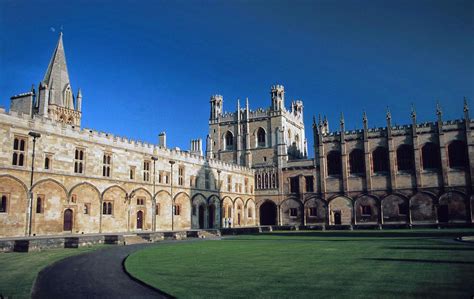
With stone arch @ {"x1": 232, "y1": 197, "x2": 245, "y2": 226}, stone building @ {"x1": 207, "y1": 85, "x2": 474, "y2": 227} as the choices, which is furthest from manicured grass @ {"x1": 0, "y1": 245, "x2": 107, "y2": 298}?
stone arch @ {"x1": 232, "y1": 197, "x2": 245, "y2": 226}

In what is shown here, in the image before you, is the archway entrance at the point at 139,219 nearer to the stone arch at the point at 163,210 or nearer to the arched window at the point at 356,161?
the stone arch at the point at 163,210

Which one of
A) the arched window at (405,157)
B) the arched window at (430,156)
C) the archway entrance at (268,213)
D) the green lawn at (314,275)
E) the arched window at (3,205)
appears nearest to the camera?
the green lawn at (314,275)

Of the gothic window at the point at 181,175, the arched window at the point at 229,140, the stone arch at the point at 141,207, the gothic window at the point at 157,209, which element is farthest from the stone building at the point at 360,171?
the stone arch at the point at 141,207

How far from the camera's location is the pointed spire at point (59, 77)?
60.1 m

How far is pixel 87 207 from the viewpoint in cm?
3503

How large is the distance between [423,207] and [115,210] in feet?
121

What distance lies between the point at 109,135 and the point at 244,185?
26.3 meters

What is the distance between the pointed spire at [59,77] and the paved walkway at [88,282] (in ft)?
162

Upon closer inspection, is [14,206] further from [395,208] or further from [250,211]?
[395,208]

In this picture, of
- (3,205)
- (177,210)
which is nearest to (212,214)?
(177,210)

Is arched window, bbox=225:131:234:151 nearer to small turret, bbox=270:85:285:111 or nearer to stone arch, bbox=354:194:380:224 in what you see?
small turret, bbox=270:85:285:111

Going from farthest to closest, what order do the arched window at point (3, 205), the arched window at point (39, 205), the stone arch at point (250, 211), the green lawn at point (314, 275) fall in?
1. the stone arch at point (250, 211)
2. the arched window at point (39, 205)
3. the arched window at point (3, 205)
4. the green lawn at point (314, 275)

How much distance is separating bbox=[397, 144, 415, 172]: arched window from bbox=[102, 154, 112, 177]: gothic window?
120 ft

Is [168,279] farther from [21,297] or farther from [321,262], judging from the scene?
[321,262]
